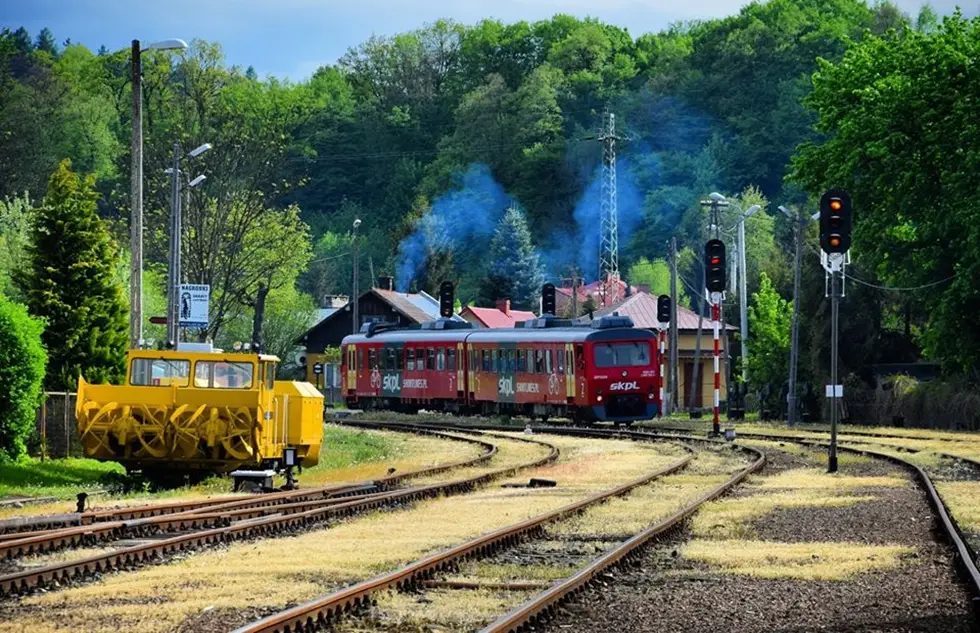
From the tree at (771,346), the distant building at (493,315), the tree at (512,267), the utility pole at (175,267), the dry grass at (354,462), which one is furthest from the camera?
the tree at (512,267)

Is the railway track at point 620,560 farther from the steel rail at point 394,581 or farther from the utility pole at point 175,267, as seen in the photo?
the utility pole at point 175,267

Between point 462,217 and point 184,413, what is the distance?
4179 inches

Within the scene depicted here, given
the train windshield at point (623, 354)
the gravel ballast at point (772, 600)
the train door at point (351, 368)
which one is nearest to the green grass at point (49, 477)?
the gravel ballast at point (772, 600)

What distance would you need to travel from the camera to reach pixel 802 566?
1420cm

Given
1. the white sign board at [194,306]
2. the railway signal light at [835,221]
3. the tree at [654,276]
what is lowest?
the white sign board at [194,306]

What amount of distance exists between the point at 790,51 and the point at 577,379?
80884mm

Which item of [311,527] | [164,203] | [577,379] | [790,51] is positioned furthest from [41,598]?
[790,51]

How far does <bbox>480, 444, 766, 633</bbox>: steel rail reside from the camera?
10.6 metres

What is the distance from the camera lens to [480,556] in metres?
14.9

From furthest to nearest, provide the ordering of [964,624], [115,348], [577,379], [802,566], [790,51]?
[790,51], [577,379], [115,348], [802,566], [964,624]

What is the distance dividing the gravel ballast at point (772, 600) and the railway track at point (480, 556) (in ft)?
0.54

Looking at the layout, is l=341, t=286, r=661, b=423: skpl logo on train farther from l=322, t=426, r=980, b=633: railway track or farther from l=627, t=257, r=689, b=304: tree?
l=627, t=257, r=689, b=304: tree

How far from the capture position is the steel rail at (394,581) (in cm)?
1040

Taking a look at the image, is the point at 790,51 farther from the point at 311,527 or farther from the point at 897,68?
the point at 311,527
